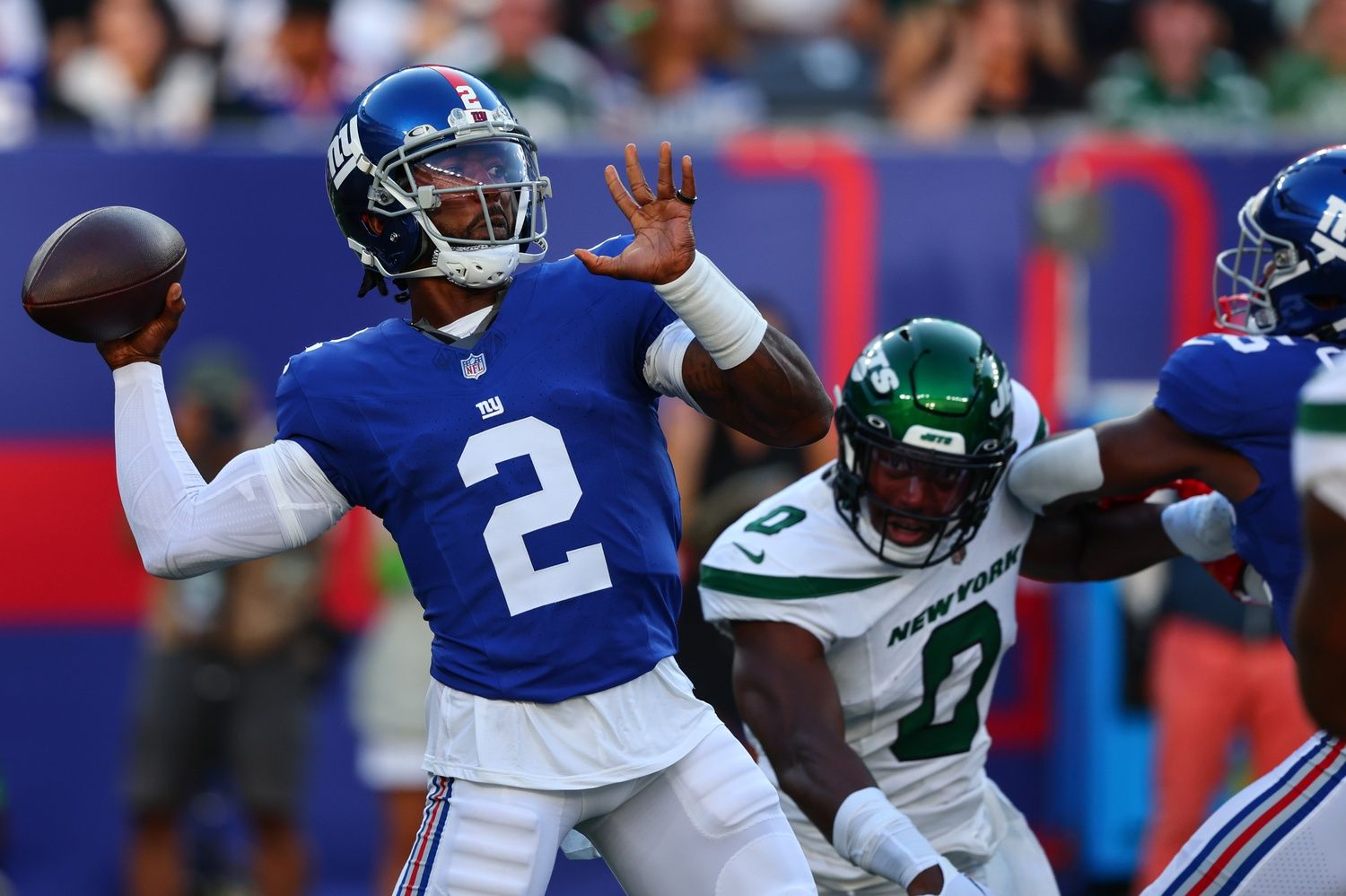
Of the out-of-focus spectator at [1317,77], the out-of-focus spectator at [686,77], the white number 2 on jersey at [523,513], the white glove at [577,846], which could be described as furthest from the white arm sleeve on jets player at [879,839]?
the out-of-focus spectator at [1317,77]

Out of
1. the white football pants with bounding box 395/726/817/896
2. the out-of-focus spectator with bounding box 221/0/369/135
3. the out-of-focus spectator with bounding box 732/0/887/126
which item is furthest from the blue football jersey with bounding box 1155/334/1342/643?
the out-of-focus spectator with bounding box 221/0/369/135

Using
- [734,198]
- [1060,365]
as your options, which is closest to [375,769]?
[734,198]

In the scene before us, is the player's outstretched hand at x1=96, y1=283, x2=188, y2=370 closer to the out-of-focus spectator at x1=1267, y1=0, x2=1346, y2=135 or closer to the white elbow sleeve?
the white elbow sleeve

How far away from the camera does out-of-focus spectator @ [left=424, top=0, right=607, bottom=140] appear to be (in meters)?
6.97

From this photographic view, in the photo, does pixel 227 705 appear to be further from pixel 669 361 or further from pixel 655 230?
pixel 655 230

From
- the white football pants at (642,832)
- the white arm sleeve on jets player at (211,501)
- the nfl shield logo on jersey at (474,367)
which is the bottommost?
the white football pants at (642,832)

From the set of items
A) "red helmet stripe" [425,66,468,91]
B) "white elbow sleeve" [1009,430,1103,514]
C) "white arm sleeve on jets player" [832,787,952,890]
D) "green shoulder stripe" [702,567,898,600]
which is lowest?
"white arm sleeve on jets player" [832,787,952,890]

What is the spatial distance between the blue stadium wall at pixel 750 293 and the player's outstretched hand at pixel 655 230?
3.53m

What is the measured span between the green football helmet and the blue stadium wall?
9.94 ft

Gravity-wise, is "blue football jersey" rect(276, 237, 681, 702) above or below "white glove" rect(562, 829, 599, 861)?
above

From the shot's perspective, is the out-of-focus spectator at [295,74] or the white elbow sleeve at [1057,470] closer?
the white elbow sleeve at [1057,470]

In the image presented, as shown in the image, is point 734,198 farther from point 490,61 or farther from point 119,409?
point 119,409

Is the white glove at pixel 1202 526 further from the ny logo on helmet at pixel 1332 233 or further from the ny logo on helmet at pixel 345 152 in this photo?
the ny logo on helmet at pixel 345 152

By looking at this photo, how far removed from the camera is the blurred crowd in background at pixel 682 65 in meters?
7.30
